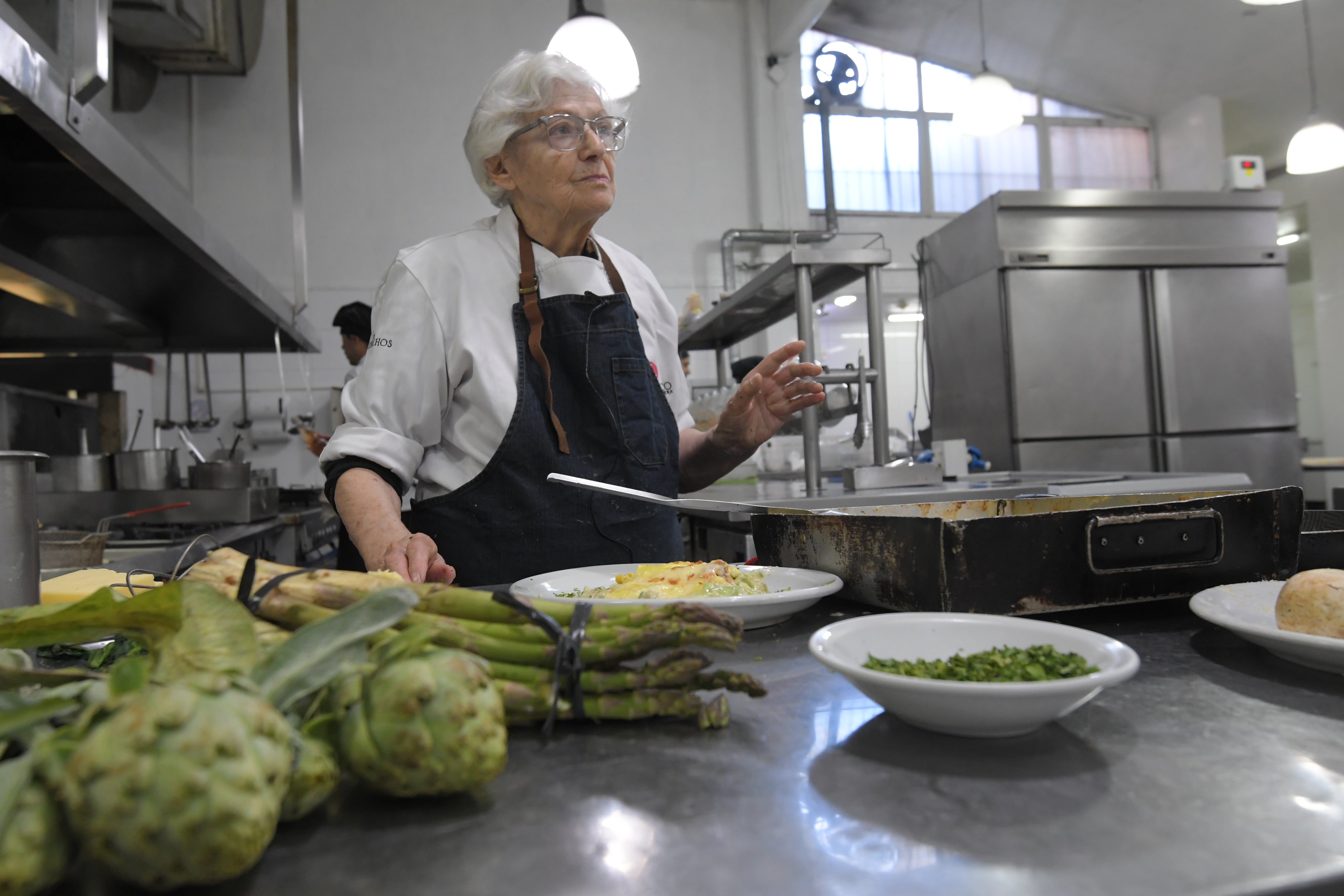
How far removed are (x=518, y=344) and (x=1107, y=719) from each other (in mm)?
1300

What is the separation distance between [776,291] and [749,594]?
7.54 ft

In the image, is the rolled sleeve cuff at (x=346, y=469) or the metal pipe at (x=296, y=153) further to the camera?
the metal pipe at (x=296, y=153)

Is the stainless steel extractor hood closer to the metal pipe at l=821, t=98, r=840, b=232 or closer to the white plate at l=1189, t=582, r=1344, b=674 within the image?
the white plate at l=1189, t=582, r=1344, b=674

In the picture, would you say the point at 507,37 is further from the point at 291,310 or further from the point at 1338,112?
the point at 1338,112

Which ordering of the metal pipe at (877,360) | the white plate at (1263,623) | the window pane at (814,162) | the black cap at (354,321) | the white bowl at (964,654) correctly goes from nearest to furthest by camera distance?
the white bowl at (964,654) → the white plate at (1263,623) → the metal pipe at (877,360) → the black cap at (354,321) → the window pane at (814,162)

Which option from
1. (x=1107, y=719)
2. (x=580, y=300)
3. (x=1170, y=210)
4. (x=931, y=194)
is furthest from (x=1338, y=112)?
(x=1107, y=719)

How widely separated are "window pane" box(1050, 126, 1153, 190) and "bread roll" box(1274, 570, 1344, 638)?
8.80 metres

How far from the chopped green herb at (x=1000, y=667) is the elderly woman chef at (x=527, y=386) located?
92cm

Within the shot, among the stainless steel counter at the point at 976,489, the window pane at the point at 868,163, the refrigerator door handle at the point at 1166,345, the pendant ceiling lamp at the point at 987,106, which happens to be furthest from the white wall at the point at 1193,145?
the stainless steel counter at the point at 976,489

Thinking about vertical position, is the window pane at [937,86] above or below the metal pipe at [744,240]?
above

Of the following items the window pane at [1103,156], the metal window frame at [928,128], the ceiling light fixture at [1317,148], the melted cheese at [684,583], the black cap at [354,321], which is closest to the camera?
the melted cheese at [684,583]

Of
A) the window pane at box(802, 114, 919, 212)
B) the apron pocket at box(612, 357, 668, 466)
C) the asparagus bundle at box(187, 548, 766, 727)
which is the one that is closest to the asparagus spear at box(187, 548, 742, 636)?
the asparagus bundle at box(187, 548, 766, 727)

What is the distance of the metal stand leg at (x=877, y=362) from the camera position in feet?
8.22

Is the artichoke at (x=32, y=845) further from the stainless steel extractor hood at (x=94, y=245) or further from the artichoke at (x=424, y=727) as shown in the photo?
the stainless steel extractor hood at (x=94, y=245)
